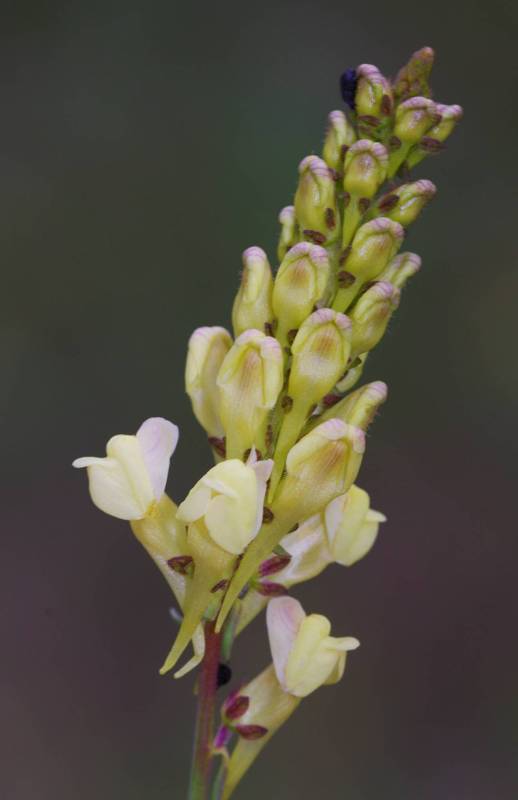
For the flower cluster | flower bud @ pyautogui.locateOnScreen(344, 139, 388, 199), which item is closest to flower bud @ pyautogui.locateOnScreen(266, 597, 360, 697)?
the flower cluster

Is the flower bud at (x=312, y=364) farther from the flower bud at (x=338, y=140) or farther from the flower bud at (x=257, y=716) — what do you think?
the flower bud at (x=257, y=716)

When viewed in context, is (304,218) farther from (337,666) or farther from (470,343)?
(470,343)

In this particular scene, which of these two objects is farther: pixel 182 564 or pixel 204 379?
pixel 204 379

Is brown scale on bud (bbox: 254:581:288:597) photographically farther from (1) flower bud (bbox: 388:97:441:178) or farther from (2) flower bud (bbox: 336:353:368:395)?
(1) flower bud (bbox: 388:97:441:178)

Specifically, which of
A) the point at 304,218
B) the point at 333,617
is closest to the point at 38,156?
the point at 333,617

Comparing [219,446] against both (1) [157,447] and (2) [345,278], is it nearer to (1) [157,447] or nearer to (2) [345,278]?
(1) [157,447]

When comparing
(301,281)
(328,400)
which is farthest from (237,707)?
(301,281)
